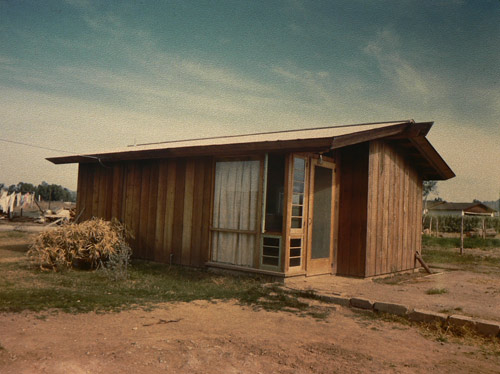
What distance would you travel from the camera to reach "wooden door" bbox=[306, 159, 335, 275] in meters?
8.39

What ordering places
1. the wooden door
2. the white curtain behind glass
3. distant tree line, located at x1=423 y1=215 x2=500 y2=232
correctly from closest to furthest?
the white curtain behind glass
the wooden door
distant tree line, located at x1=423 y1=215 x2=500 y2=232

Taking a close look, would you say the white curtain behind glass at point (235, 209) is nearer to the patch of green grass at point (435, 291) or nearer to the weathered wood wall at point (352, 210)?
the weathered wood wall at point (352, 210)

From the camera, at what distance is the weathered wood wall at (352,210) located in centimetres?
885

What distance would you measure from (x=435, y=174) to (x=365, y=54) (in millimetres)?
4052

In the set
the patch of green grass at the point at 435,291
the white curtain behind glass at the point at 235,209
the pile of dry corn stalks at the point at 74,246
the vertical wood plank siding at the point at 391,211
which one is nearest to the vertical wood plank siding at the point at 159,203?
the white curtain behind glass at the point at 235,209

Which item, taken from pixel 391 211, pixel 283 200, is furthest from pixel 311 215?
pixel 391 211

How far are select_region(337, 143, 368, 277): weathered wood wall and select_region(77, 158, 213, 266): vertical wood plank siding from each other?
299 cm

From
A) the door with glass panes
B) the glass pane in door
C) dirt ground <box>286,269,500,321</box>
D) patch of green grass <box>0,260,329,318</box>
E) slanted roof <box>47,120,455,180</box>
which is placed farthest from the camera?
the glass pane in door

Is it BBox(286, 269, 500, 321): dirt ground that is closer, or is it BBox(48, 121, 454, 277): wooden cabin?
BBox(286, 269, 500, 321): dirt ground

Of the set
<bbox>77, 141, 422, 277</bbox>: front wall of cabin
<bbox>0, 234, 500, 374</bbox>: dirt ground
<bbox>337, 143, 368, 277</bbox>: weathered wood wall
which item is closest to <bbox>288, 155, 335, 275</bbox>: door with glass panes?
<bbox>77, 141, 422, 277</bbox>: front wall of cabin

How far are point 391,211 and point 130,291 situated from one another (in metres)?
6.29

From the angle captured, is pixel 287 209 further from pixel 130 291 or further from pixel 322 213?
pixel 130 291

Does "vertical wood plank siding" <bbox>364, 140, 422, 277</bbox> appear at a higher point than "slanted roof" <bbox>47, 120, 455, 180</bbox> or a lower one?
lower

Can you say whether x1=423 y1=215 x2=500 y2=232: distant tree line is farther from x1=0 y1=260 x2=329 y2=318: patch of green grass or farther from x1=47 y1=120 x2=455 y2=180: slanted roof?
x1=0 y1=260 x2=329 y2=318: patch of green grass
